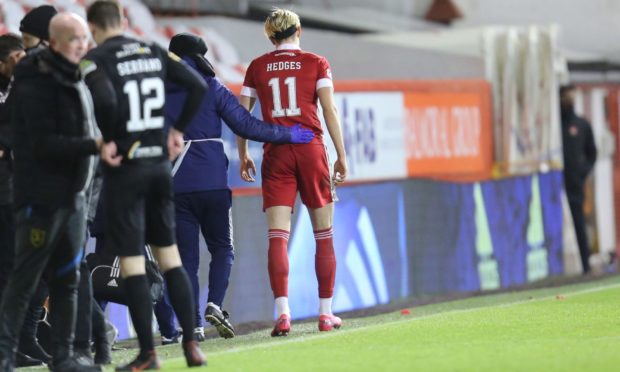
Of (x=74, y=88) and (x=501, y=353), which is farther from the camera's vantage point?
(x=501, y=353)

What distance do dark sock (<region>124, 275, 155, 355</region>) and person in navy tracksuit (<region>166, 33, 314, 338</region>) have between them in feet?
8.03

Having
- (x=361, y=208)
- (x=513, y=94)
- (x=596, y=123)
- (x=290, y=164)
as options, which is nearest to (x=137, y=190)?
(x=290, y=164)

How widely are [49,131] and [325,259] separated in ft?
10.4

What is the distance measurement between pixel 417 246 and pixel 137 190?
926 centimetres

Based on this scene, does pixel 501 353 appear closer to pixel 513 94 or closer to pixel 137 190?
pixel 137 190

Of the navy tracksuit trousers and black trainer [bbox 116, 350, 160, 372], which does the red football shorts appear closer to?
the navy tracksuit trousers

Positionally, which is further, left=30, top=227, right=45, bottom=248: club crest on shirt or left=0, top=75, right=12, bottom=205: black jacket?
left=0, top=75, right=12, bottom=205: black jacket

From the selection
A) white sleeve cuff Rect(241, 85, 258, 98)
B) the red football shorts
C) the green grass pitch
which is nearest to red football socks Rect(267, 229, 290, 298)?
Result: the red football shorts

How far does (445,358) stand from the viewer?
8406 millimetres

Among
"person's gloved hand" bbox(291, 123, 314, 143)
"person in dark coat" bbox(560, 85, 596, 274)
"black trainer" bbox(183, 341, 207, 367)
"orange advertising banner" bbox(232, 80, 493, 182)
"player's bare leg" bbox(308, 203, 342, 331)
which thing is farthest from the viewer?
"person in dark coat" bbox(560, 85, 596, 274)

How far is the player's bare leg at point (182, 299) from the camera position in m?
8.24

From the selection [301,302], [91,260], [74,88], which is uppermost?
[74,88]

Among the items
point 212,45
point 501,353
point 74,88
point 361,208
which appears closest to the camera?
point 74,88

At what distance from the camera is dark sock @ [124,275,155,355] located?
26.6 ft
